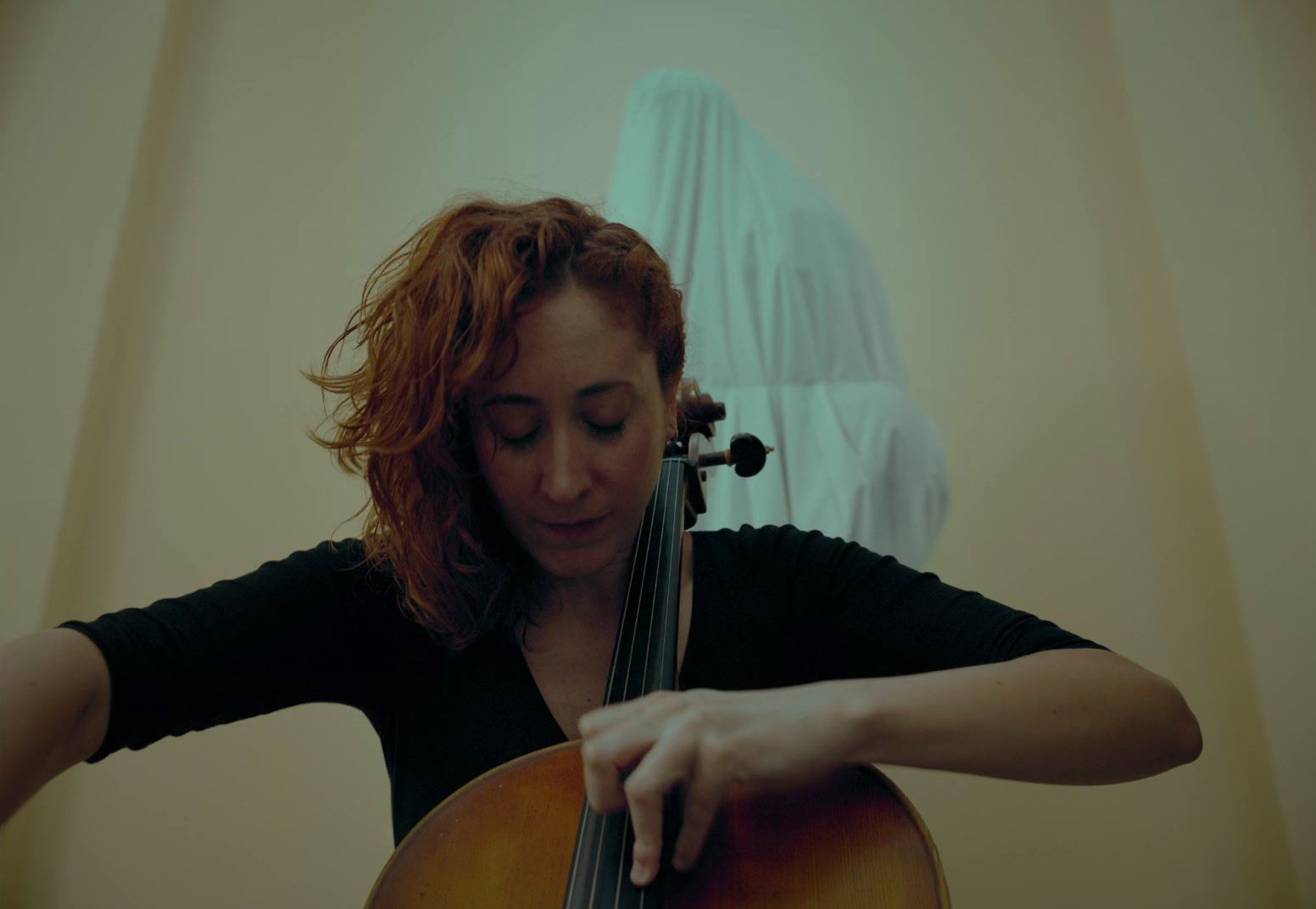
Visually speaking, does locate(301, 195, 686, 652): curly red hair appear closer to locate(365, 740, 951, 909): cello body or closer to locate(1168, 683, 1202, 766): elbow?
locate(365, 740, 951, 909): cello body

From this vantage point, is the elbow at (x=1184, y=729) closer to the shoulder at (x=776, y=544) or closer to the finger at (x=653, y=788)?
the shoulder at (x=776, y=544)

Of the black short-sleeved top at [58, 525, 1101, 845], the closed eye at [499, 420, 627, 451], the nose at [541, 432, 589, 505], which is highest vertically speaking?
the closed eye at [499, 420, 627, 451]

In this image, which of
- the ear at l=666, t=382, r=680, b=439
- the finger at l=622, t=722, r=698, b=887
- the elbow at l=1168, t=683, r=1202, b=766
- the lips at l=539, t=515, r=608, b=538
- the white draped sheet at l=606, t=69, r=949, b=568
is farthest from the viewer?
the white draped sheet at l=606, t=69, r=949, b=568

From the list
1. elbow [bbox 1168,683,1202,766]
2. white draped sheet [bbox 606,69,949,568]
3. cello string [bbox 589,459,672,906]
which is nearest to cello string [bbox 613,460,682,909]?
cello string [bbox 589,459,672,906]

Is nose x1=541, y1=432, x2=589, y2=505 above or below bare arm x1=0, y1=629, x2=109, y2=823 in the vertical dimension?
above

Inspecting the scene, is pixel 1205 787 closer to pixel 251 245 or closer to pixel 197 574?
pixel 197 574

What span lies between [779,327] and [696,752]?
78cm

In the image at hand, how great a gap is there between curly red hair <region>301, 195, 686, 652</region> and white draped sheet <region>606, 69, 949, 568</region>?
38 cm

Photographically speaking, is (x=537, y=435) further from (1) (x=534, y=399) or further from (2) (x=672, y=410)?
(2) (x=672, y=410)

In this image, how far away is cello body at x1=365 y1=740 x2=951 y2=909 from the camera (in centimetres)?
45

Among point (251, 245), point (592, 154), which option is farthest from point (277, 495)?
point (592, 154)

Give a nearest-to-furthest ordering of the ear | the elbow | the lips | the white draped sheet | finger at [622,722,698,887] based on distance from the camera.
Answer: finger at [622,722,698,887]
the elbow
the lips
the ear
the white draped sheet

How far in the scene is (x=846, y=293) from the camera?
1193 mm

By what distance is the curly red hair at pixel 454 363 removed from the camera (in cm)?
64
